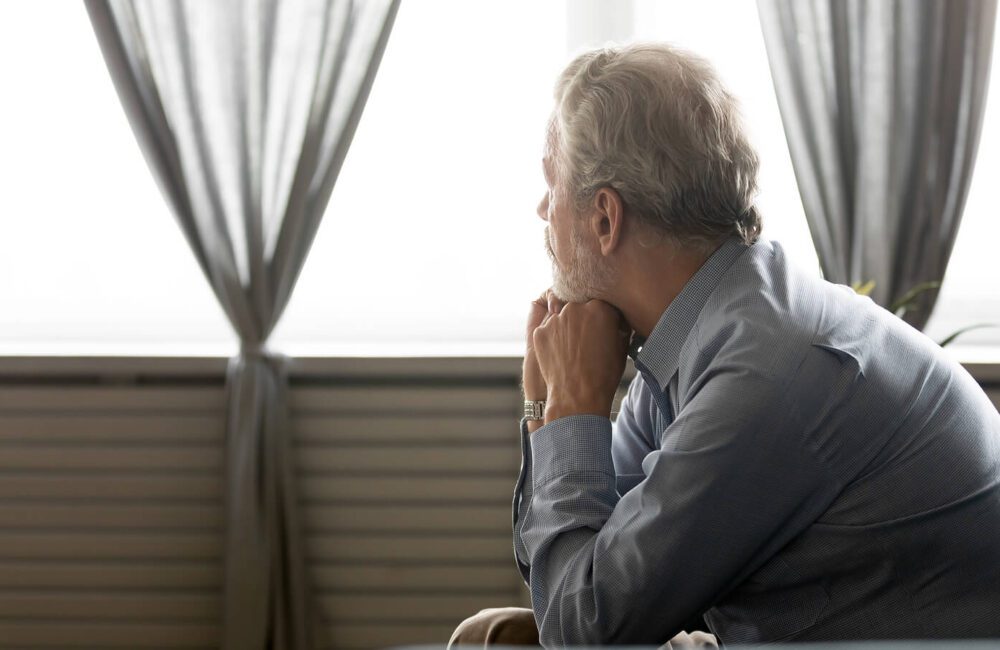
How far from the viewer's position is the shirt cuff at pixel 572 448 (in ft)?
3.86

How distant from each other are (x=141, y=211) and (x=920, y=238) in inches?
76.4

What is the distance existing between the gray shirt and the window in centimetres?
142

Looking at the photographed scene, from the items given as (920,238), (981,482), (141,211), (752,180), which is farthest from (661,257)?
(141,211)

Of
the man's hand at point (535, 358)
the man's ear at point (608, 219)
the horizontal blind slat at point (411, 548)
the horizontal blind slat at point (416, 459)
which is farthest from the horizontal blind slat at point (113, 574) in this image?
the man's ear at point (608, 219)

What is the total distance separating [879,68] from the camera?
227 cm

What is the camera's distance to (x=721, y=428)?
1.01 meters

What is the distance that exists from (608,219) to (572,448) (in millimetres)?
287

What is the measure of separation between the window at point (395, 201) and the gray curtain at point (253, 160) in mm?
258

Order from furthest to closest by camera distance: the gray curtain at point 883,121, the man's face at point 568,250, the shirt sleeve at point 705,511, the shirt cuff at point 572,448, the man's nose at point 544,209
Result: the gray curtain at point 883,121 → the man's nose at point 544,209 → the man's face at point 568,250 → the shirt cuff at point 572,448 → the shirt sleeve at point 705,511

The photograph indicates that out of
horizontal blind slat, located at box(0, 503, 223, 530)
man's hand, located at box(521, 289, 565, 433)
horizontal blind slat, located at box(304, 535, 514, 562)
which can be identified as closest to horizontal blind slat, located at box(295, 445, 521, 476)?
horizontal blind slat, located at box(304, 535, 514, 562)

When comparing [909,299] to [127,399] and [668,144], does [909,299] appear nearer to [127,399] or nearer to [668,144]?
[668,144]

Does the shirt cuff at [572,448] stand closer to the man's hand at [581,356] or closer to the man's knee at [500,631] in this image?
the man's hand at [581,356]

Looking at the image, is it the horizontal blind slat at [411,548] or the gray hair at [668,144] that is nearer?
the gray hair at [668,144]

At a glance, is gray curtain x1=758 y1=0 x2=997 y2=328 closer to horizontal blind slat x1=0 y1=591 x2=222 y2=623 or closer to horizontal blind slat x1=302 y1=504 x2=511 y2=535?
horizontal blind slat x1=302 y1=504 x2=511 y2=535
